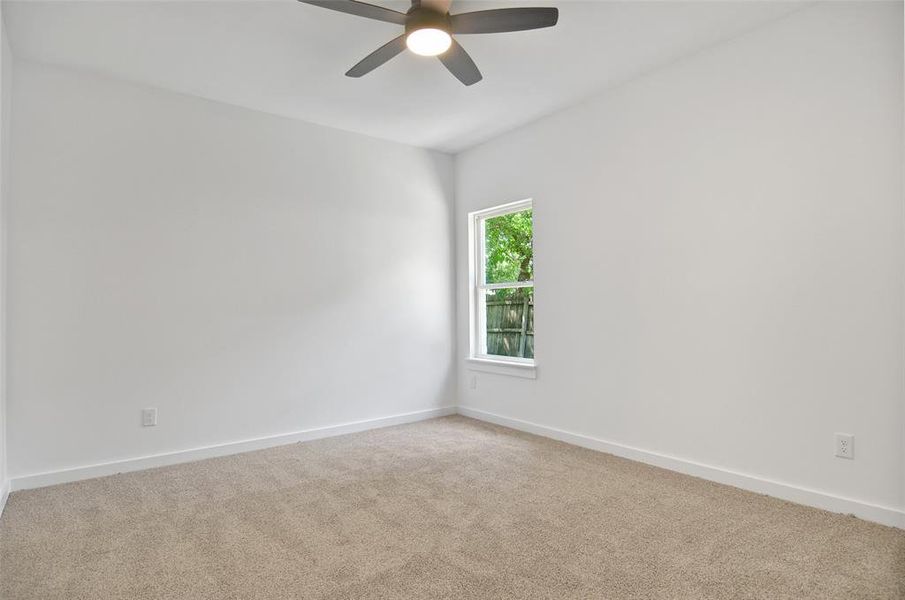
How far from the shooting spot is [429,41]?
99.7 inches

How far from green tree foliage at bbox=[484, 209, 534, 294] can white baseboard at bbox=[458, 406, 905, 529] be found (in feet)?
4.36

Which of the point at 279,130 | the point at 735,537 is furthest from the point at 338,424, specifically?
the point at 735,537

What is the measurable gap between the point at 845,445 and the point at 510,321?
103 inches

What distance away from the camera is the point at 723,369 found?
3045 millimetres

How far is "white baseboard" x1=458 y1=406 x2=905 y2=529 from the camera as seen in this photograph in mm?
2463

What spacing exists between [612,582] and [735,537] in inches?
29.7

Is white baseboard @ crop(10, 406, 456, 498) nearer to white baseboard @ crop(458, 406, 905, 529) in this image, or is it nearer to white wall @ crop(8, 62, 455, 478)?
white wall @ crop(8, 62, 455, 478)

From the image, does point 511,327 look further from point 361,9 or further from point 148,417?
point 361,9

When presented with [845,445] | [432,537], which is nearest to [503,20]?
[432,537]

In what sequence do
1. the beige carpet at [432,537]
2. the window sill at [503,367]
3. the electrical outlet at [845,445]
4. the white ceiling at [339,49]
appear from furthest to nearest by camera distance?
the window sill at [503,367] < the white ceiling at [339,49] < the electrical outlet at [845,445] < the beige carpet at [432,537]

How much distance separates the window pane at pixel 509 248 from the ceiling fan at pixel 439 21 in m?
2.00

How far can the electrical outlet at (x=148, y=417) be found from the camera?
345 centimetres

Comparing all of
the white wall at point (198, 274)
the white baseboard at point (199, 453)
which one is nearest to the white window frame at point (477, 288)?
the white wall at point (198, 274)

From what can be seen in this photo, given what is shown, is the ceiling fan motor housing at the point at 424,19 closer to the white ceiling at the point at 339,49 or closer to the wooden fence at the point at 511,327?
the white ceiling at the point at 339,49
